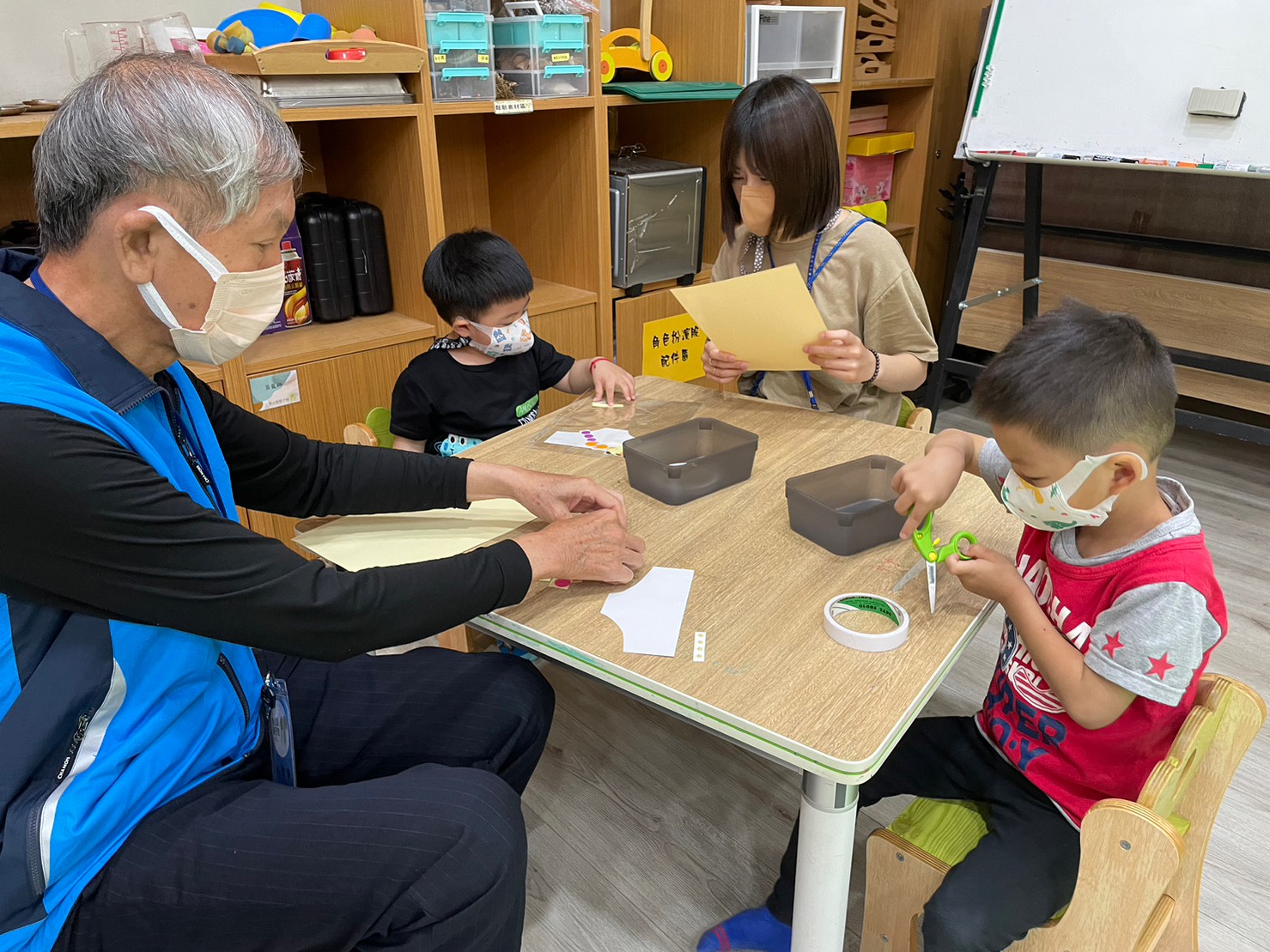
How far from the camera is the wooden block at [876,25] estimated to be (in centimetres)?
318

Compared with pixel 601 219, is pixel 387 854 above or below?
below

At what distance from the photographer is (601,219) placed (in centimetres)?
249

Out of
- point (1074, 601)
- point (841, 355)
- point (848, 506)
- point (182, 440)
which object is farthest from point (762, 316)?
point (182, 440)

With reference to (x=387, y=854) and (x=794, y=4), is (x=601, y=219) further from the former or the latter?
(x=387, y=854)

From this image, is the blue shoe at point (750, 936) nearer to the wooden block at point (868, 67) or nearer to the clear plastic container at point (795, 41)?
the clear plastic container at point (795, 41)

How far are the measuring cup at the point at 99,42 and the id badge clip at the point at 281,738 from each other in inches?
59.1

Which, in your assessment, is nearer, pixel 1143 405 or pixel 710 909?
pixel 1143 405

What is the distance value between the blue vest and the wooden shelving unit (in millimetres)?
965

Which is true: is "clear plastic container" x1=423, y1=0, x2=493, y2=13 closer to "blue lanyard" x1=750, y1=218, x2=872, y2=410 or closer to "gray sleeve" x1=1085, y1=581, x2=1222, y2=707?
"blue lanyard" x1=750, y1=218, x2=872, y2=410

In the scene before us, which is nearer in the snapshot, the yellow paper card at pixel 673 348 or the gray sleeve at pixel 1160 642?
the gray sleeve at pixel 1160 642

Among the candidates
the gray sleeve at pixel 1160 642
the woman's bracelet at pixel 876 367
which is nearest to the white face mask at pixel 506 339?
the woman's bracelet at pixel 876 367

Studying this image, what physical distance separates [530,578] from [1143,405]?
28.1 inches

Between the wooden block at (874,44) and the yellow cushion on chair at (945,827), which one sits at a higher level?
the wooden block at (874,44)

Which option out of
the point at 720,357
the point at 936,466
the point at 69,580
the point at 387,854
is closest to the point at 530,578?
the point at 387,854
